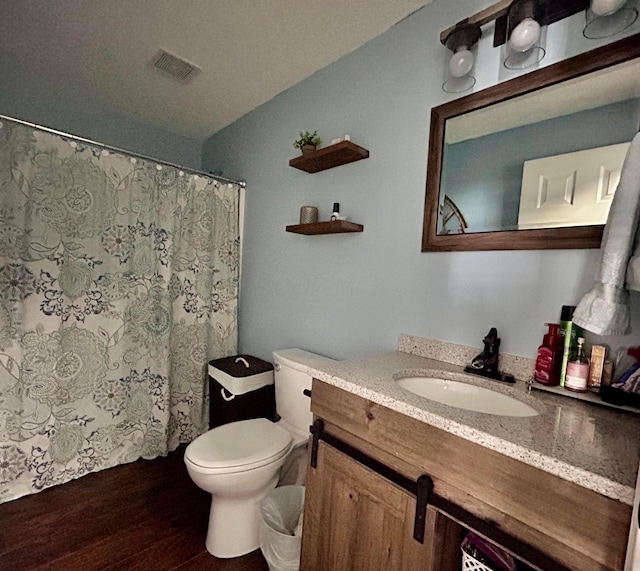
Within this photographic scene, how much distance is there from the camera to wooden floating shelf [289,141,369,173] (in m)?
1.47

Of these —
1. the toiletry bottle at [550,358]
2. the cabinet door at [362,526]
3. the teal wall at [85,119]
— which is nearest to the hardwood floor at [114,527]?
the cabinet door at [362,526]

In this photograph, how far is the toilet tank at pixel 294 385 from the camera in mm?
1522

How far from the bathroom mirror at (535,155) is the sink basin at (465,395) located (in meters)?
0.47

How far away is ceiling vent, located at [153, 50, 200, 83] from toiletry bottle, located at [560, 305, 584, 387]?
6.86 ft

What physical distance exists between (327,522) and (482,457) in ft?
1.87

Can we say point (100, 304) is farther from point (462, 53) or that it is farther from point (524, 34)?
point (524, 34)

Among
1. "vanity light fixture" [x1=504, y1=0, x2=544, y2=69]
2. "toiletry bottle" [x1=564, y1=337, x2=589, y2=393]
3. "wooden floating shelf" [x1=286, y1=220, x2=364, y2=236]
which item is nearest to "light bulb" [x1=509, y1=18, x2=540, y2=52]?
"vanity light fixture" [x1=504, y1=0, x2=544, y2=69]

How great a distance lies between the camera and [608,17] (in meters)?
0.93

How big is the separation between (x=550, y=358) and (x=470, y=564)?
568mm

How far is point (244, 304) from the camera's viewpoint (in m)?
2.32

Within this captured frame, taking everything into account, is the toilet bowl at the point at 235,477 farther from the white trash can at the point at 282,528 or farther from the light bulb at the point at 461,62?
the light bulb at the point at 461,62

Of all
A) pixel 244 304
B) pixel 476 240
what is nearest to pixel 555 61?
pixel 476 240

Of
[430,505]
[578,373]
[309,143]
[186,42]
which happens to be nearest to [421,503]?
[430,505]

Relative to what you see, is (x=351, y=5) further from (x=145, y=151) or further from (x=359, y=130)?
(x=145, y=151)
